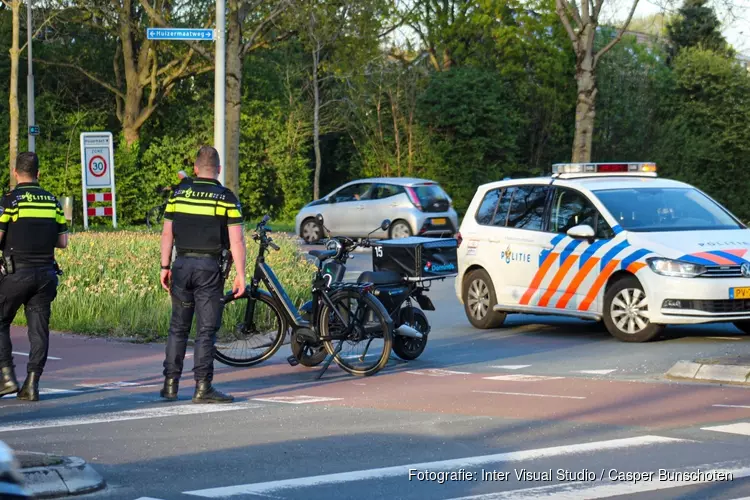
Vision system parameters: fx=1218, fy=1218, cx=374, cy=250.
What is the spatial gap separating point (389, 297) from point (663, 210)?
3.80 m

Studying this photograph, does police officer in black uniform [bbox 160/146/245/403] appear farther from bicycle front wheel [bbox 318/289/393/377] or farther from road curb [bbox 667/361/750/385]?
road curb [bbox 667/361/750/385]

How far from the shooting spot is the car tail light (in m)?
30.1

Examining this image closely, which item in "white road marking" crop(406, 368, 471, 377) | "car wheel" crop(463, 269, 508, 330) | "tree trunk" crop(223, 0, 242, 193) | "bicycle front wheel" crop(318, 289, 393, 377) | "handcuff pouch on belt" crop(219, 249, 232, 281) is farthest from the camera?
"tree trunk" crop(223, 0, 242, 193)

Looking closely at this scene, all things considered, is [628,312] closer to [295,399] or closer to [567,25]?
[295,399]

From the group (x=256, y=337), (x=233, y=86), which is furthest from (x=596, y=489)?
(x=233, y=86)

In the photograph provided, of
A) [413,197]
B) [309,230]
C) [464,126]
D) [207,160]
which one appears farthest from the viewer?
[464,126]

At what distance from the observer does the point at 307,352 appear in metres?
11.1

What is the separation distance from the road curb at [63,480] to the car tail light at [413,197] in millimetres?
24267

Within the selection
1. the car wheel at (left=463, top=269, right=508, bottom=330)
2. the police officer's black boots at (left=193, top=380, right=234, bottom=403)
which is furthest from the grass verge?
the police officer's black boots at (left=193, top=380, right=234, bottom=403)

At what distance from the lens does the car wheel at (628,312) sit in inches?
498

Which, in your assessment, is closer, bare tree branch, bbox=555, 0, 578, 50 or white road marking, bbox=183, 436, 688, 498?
white road marking, bbox=183, 436, 688, 498

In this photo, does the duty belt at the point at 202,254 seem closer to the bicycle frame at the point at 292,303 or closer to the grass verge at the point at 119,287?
the bicycle frame at the point at 292,303

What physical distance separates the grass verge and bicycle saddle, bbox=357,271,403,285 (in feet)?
9.69

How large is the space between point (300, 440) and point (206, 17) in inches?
1265
